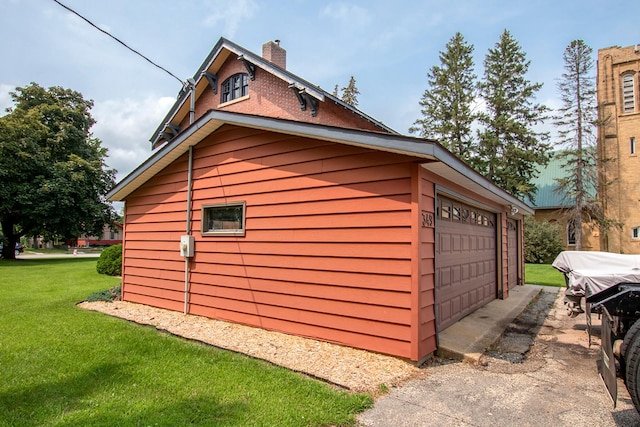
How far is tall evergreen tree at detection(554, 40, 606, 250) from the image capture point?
23.9m

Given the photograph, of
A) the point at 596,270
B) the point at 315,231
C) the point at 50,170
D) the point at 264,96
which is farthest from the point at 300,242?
the point at 50,170

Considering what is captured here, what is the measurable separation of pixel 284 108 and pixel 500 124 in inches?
772

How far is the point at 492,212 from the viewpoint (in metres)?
8.57

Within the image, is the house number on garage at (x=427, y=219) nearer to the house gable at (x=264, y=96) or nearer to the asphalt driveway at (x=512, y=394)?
the asphalt driveway at (x=512, y=394)

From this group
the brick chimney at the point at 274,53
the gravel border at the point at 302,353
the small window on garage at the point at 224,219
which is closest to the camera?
the gravel border at the point at 302,353

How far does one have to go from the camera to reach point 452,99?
28.2m

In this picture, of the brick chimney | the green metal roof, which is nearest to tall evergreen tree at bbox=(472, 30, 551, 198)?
the green metal roof

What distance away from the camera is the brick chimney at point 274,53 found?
15.0m

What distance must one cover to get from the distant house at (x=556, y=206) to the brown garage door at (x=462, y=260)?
19.8 m

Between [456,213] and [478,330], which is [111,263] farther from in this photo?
[478,330]

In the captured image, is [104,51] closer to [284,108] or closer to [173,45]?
[173,45]

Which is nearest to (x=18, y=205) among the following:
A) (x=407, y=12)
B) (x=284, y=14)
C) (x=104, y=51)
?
(x=104, y=51)

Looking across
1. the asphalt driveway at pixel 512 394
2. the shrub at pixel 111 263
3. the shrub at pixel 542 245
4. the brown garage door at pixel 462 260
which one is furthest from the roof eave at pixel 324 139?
the shrub at pixel 542 245

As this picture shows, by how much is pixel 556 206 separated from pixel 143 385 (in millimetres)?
28765
